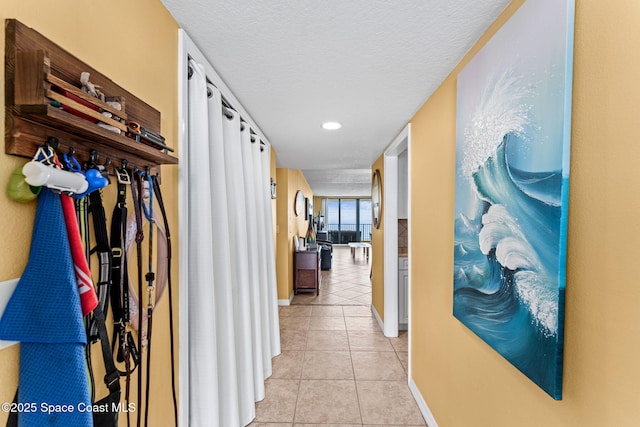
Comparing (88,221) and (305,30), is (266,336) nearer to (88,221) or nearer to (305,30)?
(88,221)

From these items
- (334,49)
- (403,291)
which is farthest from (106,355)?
(403,291)

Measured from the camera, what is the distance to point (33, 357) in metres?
0.60

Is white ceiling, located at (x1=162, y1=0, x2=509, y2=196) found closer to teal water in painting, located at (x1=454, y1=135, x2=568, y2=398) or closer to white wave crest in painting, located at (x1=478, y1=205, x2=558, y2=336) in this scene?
teal water in painting, located at (x1=454, y1=135, x2=568, y2=398)

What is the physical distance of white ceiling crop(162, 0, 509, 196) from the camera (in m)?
1.13

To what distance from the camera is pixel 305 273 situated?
5270 mm

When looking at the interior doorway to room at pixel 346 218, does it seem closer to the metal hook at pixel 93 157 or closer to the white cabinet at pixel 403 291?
the white cabinet at pixel 403 291

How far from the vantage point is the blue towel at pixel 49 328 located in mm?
591

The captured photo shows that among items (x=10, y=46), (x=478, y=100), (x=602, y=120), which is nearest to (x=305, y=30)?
(x=478, y=100)

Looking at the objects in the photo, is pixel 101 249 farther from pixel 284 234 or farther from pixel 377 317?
pixel 284 234

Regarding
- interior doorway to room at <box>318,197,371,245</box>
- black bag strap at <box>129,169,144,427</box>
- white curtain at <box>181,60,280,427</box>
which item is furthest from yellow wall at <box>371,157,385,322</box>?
interior doorway to room at <box>318,197,371,245</box>

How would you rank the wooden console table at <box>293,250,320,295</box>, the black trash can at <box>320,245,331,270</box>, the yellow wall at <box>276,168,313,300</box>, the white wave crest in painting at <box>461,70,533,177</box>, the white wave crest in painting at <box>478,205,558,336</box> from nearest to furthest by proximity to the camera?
the white wave crest in painting at <box>478,205,558,336</box> < the white wave crest in painting at <box>461,70,533,177</box> < the yellow wall at <box>276,168,313,300</box> < the wooden console table at <box>293,250,320,295</box> < the black trash can at <box>320,245,331,270</box>

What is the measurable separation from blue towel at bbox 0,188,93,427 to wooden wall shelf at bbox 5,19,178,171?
12cm

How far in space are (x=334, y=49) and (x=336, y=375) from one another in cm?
256

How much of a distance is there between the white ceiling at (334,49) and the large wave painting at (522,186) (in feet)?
0.76
